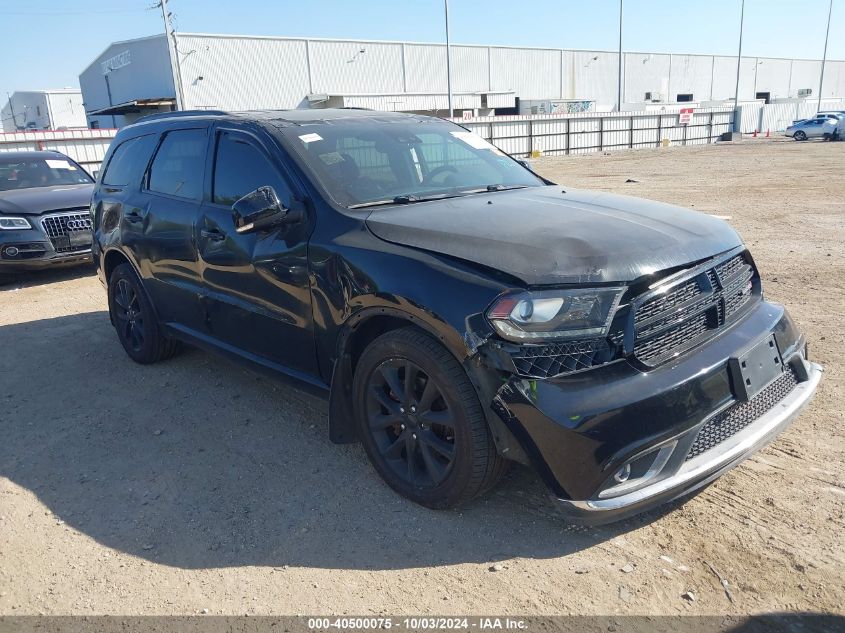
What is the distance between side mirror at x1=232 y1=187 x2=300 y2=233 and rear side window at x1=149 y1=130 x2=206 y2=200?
102cm

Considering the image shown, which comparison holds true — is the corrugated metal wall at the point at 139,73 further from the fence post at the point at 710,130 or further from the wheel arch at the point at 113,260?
the wheel arch at the point at 113,260

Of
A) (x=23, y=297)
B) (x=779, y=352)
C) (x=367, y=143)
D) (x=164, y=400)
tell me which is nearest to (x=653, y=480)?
(x=779, y=352)

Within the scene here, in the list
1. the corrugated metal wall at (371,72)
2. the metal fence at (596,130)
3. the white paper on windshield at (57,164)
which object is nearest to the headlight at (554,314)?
the white paper on windshield at (57,164)

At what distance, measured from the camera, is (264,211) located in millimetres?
3455

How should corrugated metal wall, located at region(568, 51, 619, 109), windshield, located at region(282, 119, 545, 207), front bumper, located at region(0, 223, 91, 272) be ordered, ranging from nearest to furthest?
1. windshield, located at region(282, 119, 545, 207)
2. front bumper, located at region(0, 223, 91, 272)
3. corrugated metal wall, located at region(568, 51, 619, 109)

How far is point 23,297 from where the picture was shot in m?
8.45

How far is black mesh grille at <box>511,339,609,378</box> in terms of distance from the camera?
8.66 ft

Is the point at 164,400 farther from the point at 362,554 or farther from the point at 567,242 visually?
the point at 567,242

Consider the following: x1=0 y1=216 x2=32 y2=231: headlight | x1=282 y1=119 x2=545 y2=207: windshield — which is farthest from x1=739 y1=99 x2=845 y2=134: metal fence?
x1=282 y1=119 x2=545 y2=207: windshield

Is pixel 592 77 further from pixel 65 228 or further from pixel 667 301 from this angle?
pixel 667 301

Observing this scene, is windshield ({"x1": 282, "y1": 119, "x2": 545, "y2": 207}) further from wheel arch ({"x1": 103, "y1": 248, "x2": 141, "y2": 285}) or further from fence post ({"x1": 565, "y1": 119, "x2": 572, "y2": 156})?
fence post ({"x1": 565, "y1": 119, "x2": 572, "y2": 156})

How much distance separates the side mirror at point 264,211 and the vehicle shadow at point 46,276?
723cm

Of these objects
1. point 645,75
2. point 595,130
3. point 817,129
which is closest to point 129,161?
point 595,130

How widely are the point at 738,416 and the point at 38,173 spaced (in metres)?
10.6
